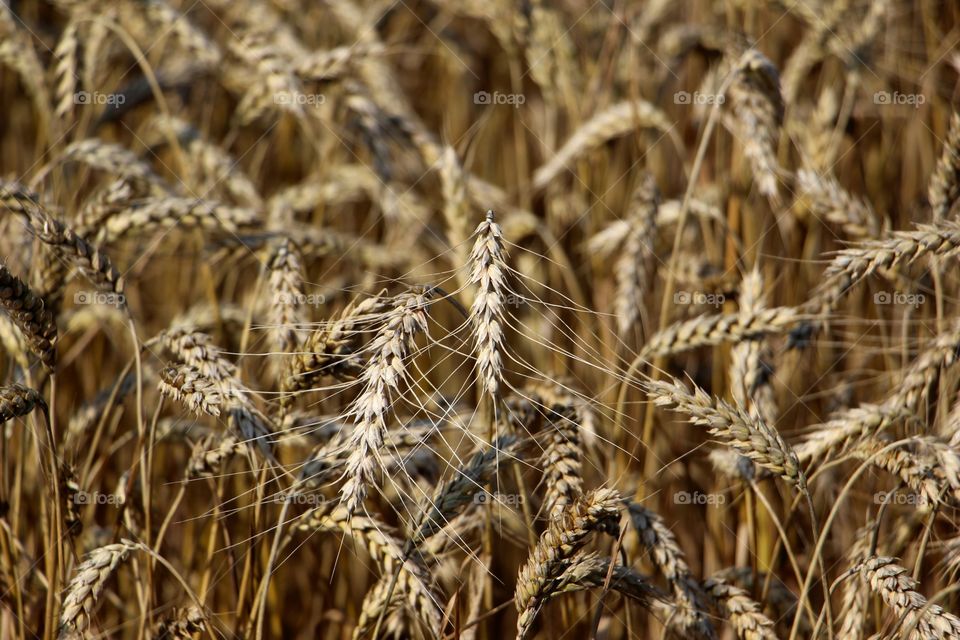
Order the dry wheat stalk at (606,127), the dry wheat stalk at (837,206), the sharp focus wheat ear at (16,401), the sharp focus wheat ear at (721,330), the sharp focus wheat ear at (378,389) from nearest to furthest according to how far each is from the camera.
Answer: the sharp focus wheat ear at (378,389)
the sharp focus wheat ear at (16,401)
the sharp focus wheat ear at (721,330)
the dry wheat stalk at (837,206)
the dry wheat stalk at (606,127)

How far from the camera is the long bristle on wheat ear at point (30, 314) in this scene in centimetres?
142

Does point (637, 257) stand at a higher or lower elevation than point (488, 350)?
higher

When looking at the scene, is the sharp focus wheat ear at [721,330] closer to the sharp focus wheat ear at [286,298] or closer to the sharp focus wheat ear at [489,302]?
the sharp focus wheat ear at [489,302]

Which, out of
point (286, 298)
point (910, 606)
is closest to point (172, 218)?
point (286, 298)

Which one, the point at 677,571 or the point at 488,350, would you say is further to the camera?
the point at 677,571

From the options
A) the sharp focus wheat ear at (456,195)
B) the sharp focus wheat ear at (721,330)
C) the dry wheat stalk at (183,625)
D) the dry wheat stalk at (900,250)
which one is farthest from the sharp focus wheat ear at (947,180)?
the dry wheat stalk at (183,625)

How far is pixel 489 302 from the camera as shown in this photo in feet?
4.30

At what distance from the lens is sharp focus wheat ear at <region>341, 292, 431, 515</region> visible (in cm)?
125

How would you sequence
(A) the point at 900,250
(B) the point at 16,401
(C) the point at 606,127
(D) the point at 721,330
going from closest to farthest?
1. (B) the point at 16,401
2. (A) the point at 900,250
3. (D) the point at 721,330
4. (C) the point at 606,127

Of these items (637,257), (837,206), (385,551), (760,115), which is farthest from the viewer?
(637,257)

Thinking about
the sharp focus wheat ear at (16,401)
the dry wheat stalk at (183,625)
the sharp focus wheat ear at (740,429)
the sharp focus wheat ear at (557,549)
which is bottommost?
the dry wheat stalk at (183,625)

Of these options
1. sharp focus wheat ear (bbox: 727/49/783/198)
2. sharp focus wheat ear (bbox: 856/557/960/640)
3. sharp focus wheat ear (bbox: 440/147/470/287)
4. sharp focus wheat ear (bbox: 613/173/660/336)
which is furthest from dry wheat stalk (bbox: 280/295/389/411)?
sharp focus wheat ear (bbox: 727/49/783/198)

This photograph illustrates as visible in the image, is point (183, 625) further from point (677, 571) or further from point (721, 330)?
point (721, 330)

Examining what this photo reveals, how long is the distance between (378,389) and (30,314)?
717mm
